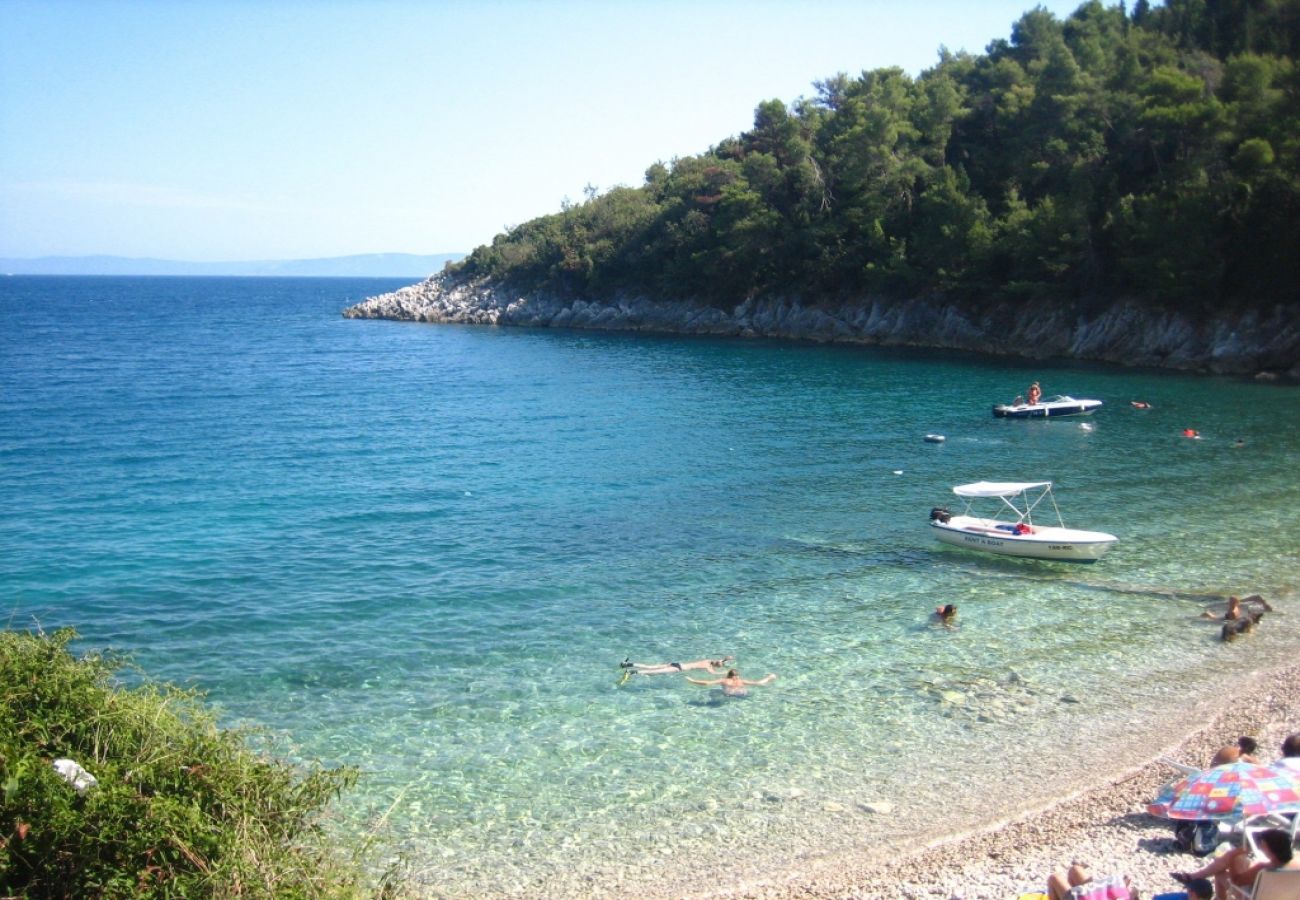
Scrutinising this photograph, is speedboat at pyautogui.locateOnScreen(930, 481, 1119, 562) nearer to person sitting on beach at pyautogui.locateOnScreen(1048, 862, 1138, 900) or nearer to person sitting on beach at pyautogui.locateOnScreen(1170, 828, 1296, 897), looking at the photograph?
person sitting on beach at pyautogui.locateOnScreen(1048, 862, 1138, 900)

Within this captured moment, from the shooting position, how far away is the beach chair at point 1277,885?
827 centimetres

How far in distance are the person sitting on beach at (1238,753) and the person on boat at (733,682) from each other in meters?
7.07

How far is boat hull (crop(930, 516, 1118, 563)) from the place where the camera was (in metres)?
23.0

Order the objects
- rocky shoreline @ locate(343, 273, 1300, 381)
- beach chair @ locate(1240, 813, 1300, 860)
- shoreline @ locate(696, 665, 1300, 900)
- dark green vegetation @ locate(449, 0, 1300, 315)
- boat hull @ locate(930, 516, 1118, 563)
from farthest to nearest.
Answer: dark green vegetation @ locate(449, 0, 1300, 315), rocky shoreline @ locate(343, 273, 1300, 381), boat hull @ locate(930, 516, 1118, 563), shoreline @ locate(696, 665, 1300, 900), beach chair @ locate(1240, 813, 1300, 860)

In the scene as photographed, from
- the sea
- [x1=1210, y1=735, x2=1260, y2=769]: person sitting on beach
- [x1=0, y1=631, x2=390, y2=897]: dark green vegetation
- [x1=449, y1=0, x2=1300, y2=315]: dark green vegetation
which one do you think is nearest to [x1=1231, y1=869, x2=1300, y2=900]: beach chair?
[x1=1210, y1=735, x2=1260, y2=769]: person sitting on beach

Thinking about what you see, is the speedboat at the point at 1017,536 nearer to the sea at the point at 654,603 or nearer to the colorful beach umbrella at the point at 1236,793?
the sea at the point at 654,603

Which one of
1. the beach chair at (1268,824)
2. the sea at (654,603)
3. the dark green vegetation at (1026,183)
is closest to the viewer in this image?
the beach chair at (1268,824)

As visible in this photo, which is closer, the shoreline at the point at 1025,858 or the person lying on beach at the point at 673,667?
the shoreline at the point at 1025,858

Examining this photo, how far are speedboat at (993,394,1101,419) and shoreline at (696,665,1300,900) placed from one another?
32.4 meters

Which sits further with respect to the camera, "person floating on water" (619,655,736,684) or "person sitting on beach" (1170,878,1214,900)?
"person floating on water" (619,655,736,684)

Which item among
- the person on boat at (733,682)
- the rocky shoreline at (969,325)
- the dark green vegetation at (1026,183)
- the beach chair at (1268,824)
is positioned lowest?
the person on boat at (733,682)

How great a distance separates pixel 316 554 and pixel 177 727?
1417 cm

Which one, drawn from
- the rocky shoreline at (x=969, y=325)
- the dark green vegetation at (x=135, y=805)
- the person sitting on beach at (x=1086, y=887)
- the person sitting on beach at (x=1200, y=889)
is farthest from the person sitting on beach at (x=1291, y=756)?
the rocky shoreline at (x=969, y=325)

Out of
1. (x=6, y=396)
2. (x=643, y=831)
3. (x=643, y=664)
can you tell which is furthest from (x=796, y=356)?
(x=643, y=831)
